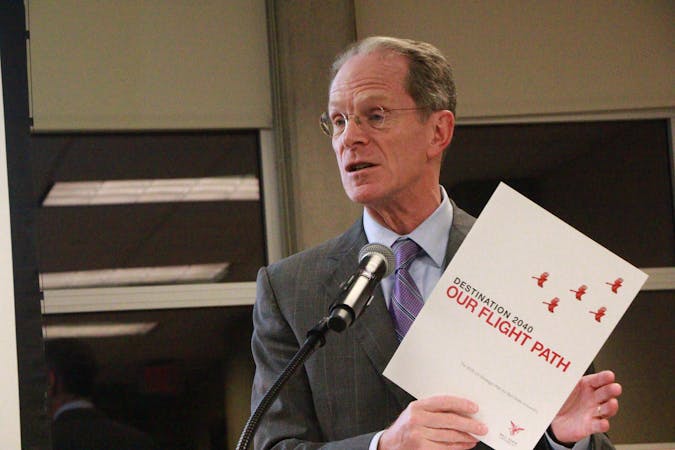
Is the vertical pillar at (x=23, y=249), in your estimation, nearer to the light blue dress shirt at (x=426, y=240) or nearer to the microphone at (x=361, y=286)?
the light blue dress shirt at (x=426, y=240)

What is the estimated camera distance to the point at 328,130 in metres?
1.95

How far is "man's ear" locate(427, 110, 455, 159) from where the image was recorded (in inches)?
76.7

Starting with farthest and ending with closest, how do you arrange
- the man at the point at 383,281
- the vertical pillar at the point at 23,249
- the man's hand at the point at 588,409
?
the vertical pillar at the point at 23,249 → the man at the point at 383,281 → the man's hand at the point at 588,409

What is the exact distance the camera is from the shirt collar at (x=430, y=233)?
6.04 feet

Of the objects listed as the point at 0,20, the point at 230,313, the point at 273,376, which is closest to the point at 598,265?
the point at 273,376

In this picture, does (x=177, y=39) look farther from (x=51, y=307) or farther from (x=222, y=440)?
(x=222, y=440)

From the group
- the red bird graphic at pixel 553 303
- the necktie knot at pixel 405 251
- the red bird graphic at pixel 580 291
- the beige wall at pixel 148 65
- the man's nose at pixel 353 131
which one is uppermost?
the beige wall at pixel 148 65

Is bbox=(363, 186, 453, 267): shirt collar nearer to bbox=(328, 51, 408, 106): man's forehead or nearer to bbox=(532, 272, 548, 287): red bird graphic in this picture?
bbox=(328, 51, 408, 106): man's forehead

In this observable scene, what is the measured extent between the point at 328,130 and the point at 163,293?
2.78 metres

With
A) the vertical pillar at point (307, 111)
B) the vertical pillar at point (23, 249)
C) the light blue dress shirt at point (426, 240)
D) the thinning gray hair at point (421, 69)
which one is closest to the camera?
the light blue dress shirt at point (426, 240)

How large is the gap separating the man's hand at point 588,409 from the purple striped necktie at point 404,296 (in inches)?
12.3

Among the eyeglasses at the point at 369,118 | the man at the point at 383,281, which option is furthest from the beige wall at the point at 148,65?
the eyeglasses at the point at 369,118

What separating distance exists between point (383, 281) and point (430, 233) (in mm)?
142

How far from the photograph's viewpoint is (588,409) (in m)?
1.58
